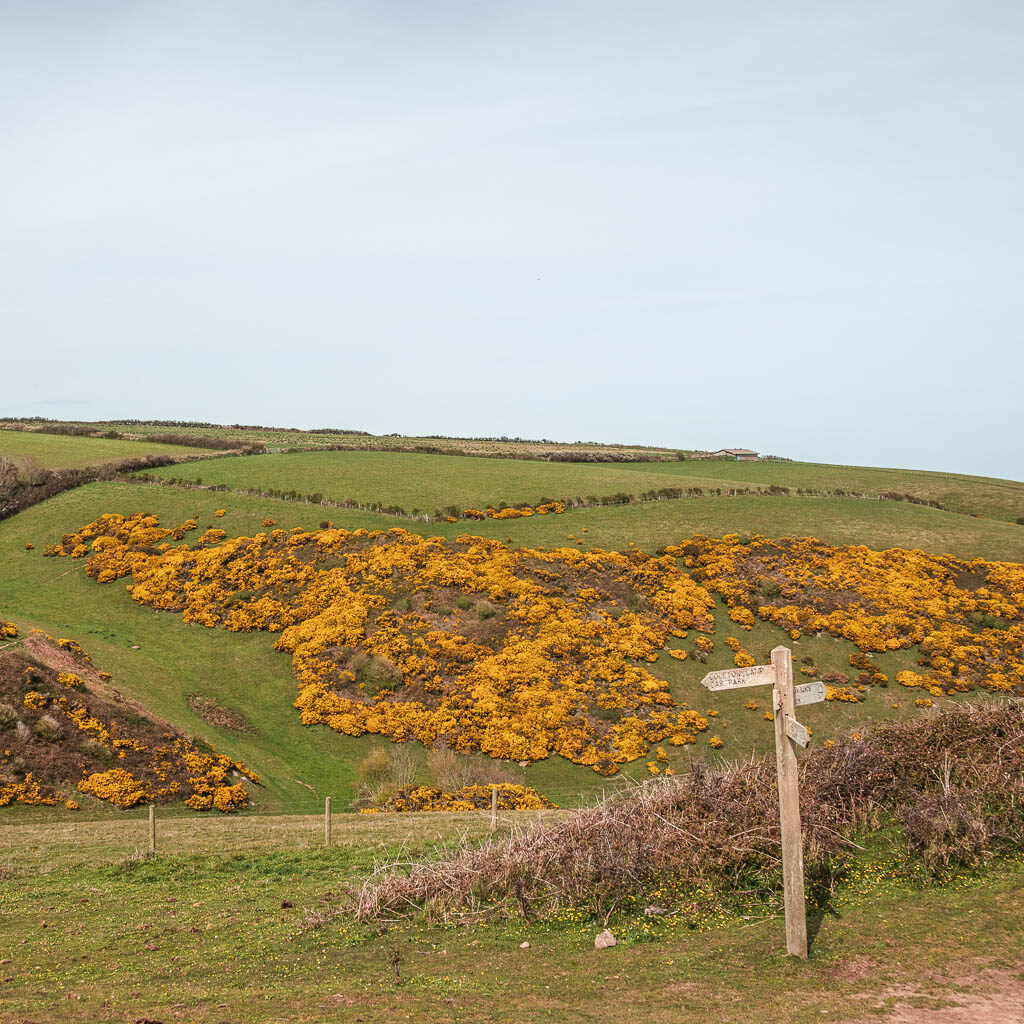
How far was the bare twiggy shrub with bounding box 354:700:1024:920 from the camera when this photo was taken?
46.3ft

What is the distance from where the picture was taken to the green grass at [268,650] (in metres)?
33.9

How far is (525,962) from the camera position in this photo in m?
12.4

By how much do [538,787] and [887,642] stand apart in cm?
2143

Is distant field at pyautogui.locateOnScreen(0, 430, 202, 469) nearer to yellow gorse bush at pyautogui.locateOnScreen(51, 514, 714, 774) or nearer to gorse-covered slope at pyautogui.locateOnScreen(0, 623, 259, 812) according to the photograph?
yellow gorse bush at pyautogui.locateOnScreen(51, 514, 714, 774)

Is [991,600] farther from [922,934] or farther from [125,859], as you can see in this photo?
[125,859]

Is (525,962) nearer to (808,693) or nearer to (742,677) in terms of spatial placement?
(742,677)

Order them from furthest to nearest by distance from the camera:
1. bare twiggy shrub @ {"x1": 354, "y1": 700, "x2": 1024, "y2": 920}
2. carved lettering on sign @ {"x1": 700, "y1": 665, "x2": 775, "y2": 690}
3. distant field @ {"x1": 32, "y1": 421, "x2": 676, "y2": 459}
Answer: distant field @ {"x1": 32, "y1": 421, "x2": 676, "y2": 459}
bare twiggy shrub @ {"x1": 354, "y1": 700, "x2": 1024, "y2": 920}
carved lettering on sign @ {"x1": 700, "y1": 665, "x2": 775, "y2": 690}

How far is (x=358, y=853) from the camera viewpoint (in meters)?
21.1

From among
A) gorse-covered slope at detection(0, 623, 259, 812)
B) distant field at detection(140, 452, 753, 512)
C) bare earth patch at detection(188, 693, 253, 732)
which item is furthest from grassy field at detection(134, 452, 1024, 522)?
gorse-covered slope at detection(0, 623, 259, 812)

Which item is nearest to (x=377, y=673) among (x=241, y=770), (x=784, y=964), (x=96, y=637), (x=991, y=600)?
(x=241, y=770)

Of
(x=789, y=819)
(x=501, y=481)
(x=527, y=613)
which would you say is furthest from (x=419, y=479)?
(x=789, y=819)

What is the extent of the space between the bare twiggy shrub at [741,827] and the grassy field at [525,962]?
601mm

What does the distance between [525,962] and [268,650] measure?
3290 centimetres

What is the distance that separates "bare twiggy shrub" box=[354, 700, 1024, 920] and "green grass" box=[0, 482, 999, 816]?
13086 mm
